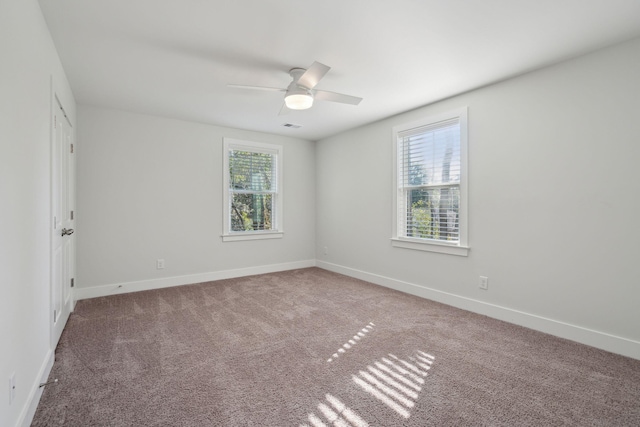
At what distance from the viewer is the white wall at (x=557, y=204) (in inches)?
92.9

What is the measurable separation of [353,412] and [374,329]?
1.20 m

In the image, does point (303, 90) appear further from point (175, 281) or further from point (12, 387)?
point (175, 281)

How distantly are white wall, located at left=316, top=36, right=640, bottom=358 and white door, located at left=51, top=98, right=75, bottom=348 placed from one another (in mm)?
3704

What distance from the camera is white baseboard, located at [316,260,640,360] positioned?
→ 7.78ft

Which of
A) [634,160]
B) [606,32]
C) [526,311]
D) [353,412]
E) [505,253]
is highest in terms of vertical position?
[606,32]

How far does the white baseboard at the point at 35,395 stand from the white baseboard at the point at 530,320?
11.8 ft

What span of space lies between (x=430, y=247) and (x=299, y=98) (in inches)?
93.0

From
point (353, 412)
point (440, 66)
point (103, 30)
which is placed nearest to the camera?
point (353, 412)

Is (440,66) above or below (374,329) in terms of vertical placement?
above

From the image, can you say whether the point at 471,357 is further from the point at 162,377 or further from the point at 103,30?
the point at 103,30

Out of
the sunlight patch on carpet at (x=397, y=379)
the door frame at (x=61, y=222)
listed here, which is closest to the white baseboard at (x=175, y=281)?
the door frame at (x=61, y=222)

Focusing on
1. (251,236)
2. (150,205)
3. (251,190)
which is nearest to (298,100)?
(251,190)

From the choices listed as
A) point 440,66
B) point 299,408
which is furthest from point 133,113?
point 299,408

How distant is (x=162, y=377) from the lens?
2.06 metres
